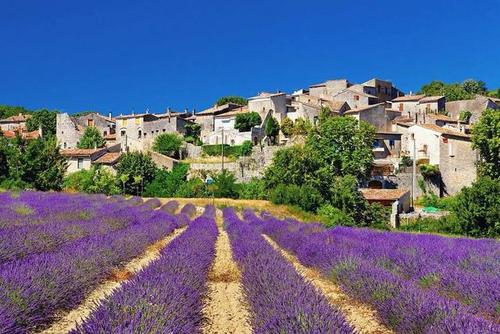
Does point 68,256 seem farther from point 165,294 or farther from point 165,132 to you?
point 165,132

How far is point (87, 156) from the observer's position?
3931 centimetres

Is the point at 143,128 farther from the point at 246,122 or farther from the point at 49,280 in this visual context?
the point at 49,280

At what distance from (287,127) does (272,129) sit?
1.26 meters

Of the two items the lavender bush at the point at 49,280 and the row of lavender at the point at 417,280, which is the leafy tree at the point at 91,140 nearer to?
the row of lavender at the point at 417,280

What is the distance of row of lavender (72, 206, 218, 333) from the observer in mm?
3035

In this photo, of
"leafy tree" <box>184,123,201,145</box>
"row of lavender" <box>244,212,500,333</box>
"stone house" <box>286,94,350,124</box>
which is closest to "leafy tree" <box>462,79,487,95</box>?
"stone house" <box>286,94,350,124</box>

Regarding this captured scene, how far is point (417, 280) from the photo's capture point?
584cm

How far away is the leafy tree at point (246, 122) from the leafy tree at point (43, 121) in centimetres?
2565

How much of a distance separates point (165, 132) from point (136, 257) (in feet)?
127

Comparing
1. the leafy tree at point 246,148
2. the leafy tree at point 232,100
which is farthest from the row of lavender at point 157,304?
the leafy tree at point 232,100

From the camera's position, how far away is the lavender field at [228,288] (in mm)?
3328

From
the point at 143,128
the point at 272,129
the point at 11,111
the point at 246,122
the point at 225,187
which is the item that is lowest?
the point at 225,187

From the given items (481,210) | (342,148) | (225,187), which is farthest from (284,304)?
(342,148)

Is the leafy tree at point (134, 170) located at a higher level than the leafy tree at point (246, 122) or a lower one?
lower
